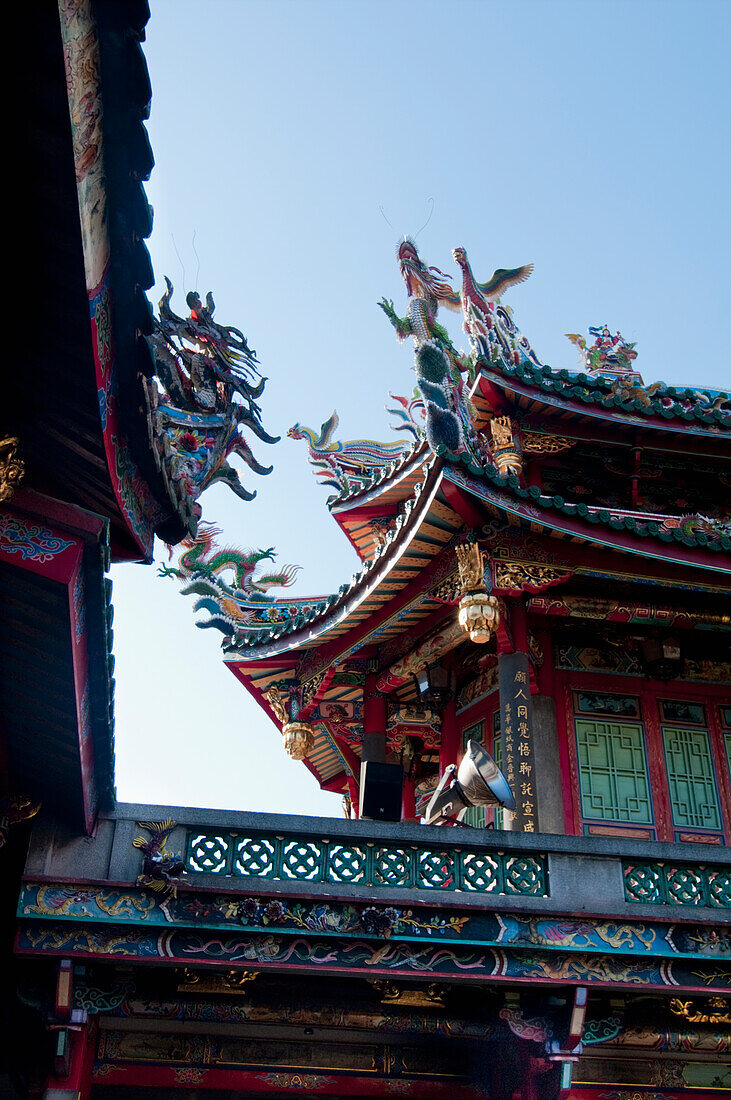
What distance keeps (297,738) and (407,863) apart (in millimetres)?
4917

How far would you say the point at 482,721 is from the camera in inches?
523

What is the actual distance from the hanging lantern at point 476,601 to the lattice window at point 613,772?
1815mm

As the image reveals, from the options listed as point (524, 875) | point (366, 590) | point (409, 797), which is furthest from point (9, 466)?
point (409, 797)

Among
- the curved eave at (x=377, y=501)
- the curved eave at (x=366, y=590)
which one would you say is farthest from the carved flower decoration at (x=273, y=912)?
the curved eave at (x=377, y=501)

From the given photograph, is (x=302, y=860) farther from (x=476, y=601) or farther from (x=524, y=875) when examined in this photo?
(x=476, y=601)

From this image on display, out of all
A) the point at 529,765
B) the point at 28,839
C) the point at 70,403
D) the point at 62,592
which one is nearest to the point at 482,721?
the point at 529,765

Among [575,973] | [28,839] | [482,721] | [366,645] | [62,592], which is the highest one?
[366,645]

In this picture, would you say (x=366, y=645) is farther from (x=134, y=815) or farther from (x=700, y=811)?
(x=134, y=815)

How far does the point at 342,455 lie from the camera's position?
17.1 m

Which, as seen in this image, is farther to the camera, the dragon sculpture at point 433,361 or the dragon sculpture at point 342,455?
the dragon sculpture at point 342,455

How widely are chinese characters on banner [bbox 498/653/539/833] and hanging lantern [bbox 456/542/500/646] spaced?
1.61ft

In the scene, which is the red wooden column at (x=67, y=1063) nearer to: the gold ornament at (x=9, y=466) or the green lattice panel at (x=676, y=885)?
the gold ornament at (x=9, y=466)

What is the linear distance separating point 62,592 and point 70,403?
1291 mm

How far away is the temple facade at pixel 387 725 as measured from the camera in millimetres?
6730
